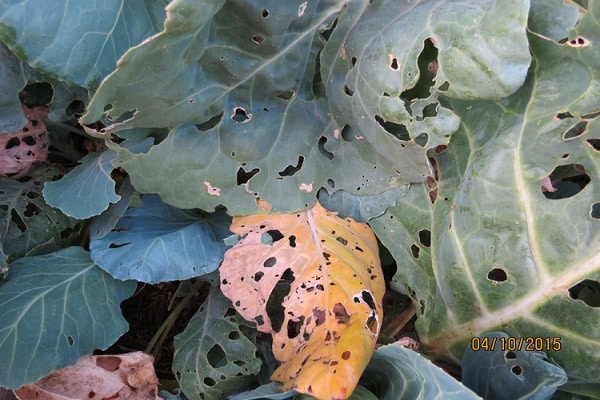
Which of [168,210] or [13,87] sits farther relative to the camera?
[168,210]

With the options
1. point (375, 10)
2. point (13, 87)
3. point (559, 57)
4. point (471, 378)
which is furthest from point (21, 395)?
point (559, 57)

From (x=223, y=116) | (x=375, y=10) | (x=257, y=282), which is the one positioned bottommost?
(x=257, y=282)

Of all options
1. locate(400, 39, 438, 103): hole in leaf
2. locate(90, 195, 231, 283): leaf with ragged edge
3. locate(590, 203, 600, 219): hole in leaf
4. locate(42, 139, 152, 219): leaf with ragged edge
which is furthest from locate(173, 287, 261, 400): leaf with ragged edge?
locate(590, 203, 600, 219): hole in leaf

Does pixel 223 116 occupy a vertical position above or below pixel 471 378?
above

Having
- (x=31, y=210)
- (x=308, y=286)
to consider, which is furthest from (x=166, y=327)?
(x=308, y=286)

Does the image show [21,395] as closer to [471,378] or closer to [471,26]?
[471,378]

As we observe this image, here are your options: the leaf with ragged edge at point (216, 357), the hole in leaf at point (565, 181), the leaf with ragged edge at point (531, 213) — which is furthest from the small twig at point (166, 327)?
the hole in leaf at point (565, 181)

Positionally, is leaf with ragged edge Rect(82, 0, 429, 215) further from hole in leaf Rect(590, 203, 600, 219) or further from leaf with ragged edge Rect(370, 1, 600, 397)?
hole in leaf Rect(590, 203, 600, 219)

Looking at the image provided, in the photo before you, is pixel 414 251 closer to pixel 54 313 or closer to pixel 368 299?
pixel 368 299
